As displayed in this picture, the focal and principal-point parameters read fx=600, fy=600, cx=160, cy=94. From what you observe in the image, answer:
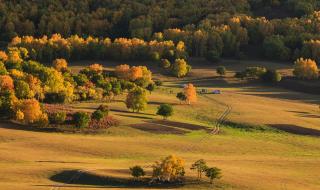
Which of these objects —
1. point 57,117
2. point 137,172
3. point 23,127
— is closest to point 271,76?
point 57,117

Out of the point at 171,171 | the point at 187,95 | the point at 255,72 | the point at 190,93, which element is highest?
the point at 255,72

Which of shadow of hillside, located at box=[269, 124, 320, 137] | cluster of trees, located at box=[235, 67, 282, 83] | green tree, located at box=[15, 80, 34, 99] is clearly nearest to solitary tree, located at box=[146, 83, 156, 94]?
cluster of trees, located at box=[235, 67, 282, 83]

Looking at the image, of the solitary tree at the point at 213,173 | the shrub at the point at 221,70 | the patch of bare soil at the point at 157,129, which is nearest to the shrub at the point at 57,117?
the patch of bare soil at the point at 157,129

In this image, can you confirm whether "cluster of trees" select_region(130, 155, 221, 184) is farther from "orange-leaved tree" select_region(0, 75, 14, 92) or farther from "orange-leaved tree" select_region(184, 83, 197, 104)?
"orange-leaved tree" select_region(184, 83, 197, 104)

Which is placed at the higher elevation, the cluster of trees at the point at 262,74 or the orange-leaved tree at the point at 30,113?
the cluster of trees at the point at 262,74

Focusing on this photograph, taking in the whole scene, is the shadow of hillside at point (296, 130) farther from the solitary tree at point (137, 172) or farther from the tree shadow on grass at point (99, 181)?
the solitary tree at point (137, 172)

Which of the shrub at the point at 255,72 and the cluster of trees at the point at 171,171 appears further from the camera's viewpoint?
the shrub at the point at 255,72

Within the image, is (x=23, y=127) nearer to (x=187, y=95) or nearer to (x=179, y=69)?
(x=187, y=95)

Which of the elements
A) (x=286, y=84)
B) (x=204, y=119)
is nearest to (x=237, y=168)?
(x=204, y=119)
